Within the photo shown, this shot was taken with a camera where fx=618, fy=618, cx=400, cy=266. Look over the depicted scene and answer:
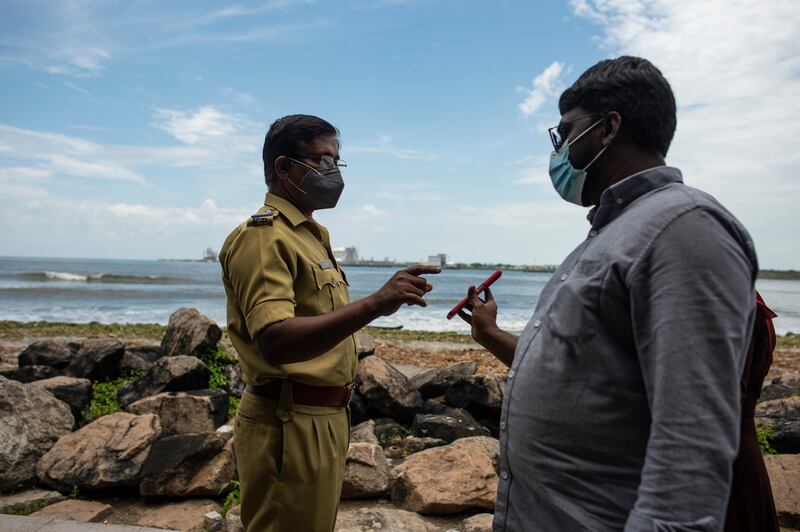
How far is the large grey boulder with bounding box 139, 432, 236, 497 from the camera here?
469cm

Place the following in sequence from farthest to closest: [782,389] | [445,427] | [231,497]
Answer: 1. [782,389]
2. [445,427]
3. [231,497]

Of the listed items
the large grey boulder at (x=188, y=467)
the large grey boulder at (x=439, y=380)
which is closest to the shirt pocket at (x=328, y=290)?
the large grey boulder at (x=188, y=467)

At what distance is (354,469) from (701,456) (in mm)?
3739

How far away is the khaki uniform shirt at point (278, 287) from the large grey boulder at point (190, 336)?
5.40 metres

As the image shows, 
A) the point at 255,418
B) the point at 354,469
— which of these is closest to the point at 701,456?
the point at 255,418

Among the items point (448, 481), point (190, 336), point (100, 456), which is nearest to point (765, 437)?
point (448, 481)

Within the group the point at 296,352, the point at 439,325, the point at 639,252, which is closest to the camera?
the point at 639,252

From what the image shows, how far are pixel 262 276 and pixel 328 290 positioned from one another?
14.9 inches

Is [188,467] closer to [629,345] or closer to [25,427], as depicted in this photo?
[25,427]

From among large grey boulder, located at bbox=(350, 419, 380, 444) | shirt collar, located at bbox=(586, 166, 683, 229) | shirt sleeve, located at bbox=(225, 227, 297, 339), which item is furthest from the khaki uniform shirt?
large grey boulder, located at bbox=(350, 419, 380, 444)

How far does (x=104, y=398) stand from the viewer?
22.7 ft

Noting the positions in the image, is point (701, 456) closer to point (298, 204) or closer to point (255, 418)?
point (255, 418)

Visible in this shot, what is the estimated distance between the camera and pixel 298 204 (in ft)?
9.29

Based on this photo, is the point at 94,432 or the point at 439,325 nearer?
the point at 94,432
